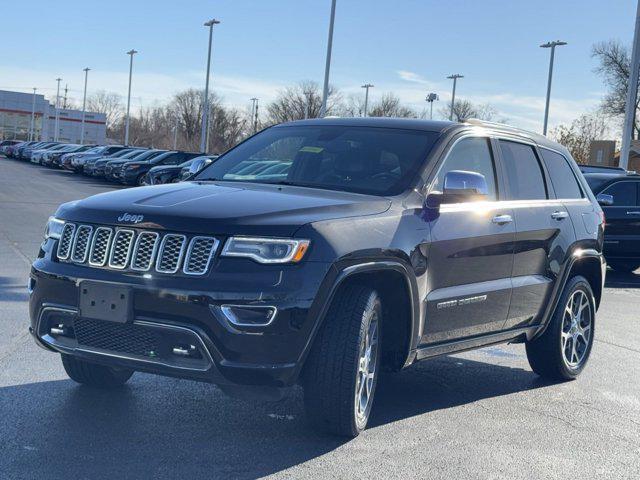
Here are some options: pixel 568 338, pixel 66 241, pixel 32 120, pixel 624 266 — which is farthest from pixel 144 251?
pixel 32 120

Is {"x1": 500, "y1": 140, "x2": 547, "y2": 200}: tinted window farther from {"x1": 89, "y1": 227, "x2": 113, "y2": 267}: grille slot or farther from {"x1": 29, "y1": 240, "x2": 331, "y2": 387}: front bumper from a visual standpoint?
{"x1": 89, "y1": 227, "x2": 113, "y2": 267}: grille slot

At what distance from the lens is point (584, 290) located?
7.29 meters

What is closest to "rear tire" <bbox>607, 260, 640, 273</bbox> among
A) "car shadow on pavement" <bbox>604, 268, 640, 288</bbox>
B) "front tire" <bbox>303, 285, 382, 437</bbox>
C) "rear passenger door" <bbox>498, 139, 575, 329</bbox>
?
"car shadow on pavement" <bbox>604, 268, 640, 288</bbox>

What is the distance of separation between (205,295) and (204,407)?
4.48 ft

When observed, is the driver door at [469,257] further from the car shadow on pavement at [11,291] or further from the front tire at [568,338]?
the car shadow on pavement at [11,291]

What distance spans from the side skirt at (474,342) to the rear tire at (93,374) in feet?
5.86

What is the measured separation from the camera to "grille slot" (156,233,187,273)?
4523 mm

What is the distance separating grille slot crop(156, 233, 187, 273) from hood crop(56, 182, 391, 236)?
0.16 ft

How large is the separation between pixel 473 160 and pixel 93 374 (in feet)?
8.96

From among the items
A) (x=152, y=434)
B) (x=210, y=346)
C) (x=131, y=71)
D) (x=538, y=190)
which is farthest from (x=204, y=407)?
(x=131, y=71)

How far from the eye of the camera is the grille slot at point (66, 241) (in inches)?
191

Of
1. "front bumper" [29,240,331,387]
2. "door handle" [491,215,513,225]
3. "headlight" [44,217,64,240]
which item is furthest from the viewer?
"door handle" [491,215,513,225]

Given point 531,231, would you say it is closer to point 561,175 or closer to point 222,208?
point 561,175

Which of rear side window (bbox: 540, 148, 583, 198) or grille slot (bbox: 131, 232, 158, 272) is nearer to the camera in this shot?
grille slot (bbox: 131, 232, 158, 272)
